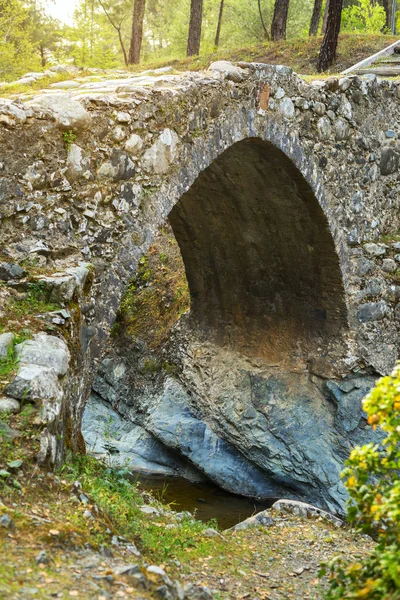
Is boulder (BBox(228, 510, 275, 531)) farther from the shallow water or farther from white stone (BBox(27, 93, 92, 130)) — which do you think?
white stone (BBox(27, 93, 92, 130))

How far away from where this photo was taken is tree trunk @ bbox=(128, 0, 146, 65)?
19.4 metres

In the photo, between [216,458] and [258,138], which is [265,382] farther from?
[258,138]

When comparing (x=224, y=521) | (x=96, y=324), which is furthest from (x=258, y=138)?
(x=224, y=521)

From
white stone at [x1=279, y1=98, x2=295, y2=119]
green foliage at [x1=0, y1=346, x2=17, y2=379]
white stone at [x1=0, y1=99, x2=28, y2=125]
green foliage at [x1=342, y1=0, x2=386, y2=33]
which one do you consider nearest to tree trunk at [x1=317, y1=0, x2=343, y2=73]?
green foliage at [x1=342, y1=0, x2=386, y2=33]

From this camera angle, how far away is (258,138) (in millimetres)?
7930

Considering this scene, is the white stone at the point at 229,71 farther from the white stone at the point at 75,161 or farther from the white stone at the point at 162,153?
the white stone at the point at 75,161

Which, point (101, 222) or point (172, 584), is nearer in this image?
point (172, 584)

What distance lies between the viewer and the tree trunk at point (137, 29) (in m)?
19.4

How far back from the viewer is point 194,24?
19.5m

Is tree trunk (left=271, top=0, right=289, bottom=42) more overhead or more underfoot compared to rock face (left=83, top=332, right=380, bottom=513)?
more overhead

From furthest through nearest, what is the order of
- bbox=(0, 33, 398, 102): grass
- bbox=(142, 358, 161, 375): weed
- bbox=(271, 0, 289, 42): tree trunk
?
bbox=(271, 0, 289, 42): tree trunk < bbox=(0, 33, 398, 102): grass < bbox=(142, 358, 161, 375): weed

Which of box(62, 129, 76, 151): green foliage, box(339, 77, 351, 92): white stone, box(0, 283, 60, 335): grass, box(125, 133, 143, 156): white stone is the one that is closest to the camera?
box(0, 283, 60, 335): grass

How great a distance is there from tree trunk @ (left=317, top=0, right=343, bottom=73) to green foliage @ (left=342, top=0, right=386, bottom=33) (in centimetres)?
732

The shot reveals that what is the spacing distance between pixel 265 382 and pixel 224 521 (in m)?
2.29
